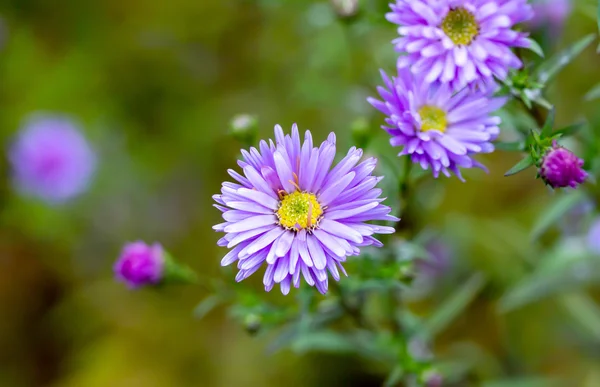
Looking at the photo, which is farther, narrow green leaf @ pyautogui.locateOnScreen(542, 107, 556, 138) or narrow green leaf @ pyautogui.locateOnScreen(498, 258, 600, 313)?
narrow green leaf @ pyautogui.locateOnScreen(498, 258, 600, 313)

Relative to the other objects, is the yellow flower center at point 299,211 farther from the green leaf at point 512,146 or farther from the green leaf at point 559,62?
the green leaf at point 559,62

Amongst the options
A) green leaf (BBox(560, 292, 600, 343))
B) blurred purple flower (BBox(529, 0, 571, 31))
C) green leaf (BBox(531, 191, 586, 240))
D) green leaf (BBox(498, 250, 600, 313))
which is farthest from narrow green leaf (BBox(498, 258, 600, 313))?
blurred purple flower (BBox(529, 0, 571, 31))

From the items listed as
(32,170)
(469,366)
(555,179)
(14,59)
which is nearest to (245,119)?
(555,179)

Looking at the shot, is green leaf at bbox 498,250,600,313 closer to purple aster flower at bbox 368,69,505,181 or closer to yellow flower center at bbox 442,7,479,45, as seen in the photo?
purple aster flower at bbox 368,69,505,181

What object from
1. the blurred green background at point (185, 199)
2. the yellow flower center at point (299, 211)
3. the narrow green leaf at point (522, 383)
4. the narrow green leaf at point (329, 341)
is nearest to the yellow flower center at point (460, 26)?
the yellow flower center at point (299, 211)

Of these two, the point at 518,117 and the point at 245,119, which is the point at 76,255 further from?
the point at 518,117
